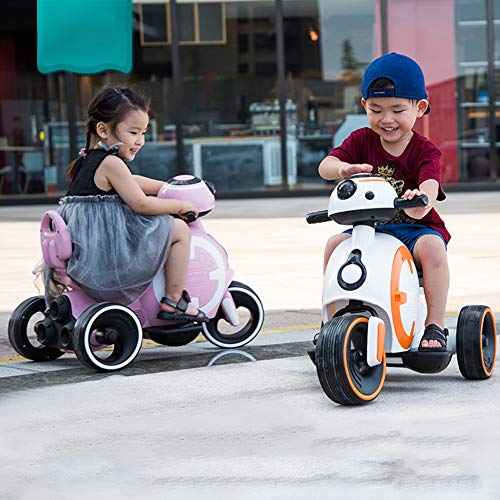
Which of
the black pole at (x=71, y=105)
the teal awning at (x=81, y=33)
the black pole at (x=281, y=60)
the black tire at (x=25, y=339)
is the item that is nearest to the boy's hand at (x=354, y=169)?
the black tire at (x=25, y=339)

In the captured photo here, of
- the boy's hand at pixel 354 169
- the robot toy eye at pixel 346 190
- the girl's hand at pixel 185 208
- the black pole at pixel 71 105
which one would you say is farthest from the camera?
the black pole at pixel 71 105

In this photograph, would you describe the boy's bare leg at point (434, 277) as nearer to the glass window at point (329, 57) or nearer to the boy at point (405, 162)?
the boy at point (405, 162)

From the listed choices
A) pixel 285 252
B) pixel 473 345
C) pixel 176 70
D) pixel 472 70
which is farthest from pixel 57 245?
pixel 472 70

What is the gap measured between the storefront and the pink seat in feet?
36.5

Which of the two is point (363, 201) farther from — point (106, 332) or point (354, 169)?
point (106, 332)

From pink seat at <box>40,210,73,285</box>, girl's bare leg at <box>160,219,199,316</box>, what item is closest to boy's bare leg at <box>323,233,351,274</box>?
girl's bare leg at <box>160,219,199,316</box>

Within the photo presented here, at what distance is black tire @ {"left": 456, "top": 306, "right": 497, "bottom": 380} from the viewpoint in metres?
4.45

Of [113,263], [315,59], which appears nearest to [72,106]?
[315,59]

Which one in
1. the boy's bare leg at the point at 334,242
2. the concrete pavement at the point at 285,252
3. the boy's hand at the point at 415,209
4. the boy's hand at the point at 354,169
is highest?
the boy's hand at the point at 354,169

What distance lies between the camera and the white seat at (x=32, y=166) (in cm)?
1650

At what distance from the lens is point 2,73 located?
53.7 ft

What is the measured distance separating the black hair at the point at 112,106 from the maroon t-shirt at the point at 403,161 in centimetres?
102

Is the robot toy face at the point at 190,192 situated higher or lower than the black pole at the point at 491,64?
lower

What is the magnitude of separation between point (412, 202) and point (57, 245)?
1.67 meters
